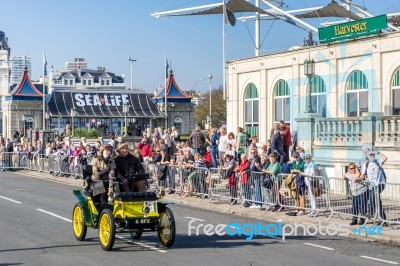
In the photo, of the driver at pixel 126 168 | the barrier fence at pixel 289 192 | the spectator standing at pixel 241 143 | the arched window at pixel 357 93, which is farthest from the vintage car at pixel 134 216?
the arched window at pixel 357 93

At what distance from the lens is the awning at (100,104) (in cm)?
7425

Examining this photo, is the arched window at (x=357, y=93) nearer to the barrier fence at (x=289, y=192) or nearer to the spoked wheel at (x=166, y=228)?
the barrier fence at (x=289, y=192)

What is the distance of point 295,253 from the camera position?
500 inches

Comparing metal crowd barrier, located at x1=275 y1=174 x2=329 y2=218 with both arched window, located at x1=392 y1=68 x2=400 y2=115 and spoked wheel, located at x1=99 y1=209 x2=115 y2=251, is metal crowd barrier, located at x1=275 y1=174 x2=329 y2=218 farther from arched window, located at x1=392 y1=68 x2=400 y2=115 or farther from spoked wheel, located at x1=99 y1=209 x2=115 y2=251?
arched window, located at x1=392 y1=68 x2=400 y2=115

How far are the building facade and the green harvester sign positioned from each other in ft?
0.91

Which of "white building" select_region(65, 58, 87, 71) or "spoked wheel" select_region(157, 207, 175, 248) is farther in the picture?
"white building" select_region(65, 58, 87, 71)

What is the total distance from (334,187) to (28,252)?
7.65m

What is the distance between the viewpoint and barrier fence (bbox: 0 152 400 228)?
15.8 meters

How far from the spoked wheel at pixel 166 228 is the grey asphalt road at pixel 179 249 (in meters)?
0.17

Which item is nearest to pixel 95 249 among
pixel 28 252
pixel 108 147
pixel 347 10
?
pixel 28 252

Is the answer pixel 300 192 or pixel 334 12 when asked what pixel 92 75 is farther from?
pixel 300 192

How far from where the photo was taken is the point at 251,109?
33.1 m

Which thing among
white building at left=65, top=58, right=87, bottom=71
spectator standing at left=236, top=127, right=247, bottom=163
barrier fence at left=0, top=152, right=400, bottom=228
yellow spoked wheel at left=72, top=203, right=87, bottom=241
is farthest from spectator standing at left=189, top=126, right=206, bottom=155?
white building at left=65, top=58, right=87, bottom=71

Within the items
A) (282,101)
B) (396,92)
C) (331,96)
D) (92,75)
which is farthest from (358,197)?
(92,75)
